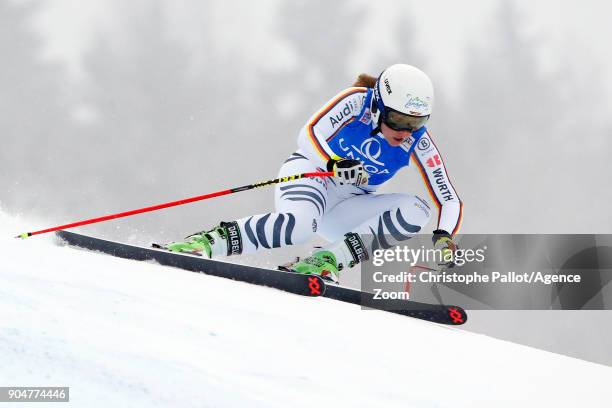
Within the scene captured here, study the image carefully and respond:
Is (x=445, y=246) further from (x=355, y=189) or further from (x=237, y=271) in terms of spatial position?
(x=237, y=271)

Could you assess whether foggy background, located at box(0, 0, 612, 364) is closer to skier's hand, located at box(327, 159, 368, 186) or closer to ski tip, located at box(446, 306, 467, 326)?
skier's hand, located at box(327, 159, 368, 186)

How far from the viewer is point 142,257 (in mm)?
4797

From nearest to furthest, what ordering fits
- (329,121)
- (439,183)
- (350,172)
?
(350,172)
(329,121)
(439,183)

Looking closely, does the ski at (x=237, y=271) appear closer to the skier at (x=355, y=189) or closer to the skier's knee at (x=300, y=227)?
the skier at (x=355, y=189)

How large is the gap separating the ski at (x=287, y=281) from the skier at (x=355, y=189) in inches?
12.7

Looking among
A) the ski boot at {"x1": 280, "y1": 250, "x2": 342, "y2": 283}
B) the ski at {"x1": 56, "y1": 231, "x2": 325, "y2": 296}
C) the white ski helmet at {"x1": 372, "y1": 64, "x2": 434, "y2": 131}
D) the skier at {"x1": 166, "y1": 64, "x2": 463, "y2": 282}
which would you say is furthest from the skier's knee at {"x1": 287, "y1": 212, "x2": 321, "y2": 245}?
the white ski helmet at {"x1": 372, "y1": 64, "x2": 434, "y2": 131}

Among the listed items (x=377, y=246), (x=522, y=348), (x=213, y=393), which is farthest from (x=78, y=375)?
(x=377, y=246)

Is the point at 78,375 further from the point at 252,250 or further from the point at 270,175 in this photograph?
the point at 270,175

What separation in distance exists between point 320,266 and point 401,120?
1075mm

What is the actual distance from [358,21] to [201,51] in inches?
342

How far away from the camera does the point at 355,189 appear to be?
5.95 m

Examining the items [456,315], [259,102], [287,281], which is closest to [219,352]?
[287,281]

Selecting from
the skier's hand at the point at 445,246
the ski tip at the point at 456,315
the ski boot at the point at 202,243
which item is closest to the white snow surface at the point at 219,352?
the ski tip at the point at 456,315

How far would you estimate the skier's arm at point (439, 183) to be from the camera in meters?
5.78
